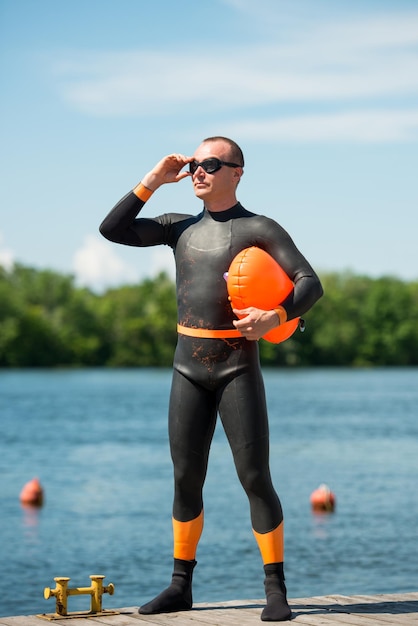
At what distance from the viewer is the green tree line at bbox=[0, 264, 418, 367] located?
108 meters

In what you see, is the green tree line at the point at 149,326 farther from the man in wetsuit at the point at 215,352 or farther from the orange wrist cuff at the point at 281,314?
the orange wrist cuff at the point at 281,314

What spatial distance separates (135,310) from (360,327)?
21.3 meters

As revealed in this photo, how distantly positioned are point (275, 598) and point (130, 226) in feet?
7.15

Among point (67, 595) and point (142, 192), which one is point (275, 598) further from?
point (142, 192)

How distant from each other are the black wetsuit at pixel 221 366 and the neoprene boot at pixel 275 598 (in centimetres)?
22

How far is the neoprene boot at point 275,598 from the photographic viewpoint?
6.25 m

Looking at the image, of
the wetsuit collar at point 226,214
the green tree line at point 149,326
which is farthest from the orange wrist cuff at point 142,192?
the green tree line at point 149,326

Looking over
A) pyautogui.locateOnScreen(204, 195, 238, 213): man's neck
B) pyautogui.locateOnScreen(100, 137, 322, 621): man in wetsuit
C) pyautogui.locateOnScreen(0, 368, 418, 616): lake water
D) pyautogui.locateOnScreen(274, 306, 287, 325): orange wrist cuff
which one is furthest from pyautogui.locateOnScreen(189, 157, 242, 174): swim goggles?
pyautogui.locateOnScreen(0, 368, 418, 616): lake water

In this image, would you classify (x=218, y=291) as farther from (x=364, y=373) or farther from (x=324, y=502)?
(x=364, y=373)

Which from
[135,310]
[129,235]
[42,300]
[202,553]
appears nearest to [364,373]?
[135,310]

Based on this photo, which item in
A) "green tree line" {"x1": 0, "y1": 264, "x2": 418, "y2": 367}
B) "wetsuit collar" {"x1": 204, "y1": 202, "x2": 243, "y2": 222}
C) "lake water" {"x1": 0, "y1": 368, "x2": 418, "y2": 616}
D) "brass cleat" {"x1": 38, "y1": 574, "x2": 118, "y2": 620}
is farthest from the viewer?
"green tree line" {"x1": 0, "y1": 264, "x2": 418, "y2": 367}

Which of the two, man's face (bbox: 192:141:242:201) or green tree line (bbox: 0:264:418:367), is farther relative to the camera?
green tree line (bbox: 0:264:418:367)

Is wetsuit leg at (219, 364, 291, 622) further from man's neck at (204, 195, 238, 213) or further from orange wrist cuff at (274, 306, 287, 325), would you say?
man's neck at (204, 195, 238, 213)

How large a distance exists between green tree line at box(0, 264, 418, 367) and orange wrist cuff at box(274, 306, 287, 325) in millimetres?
97310
